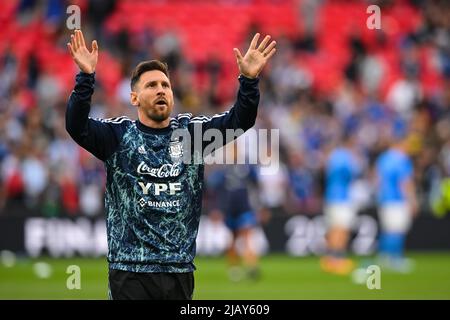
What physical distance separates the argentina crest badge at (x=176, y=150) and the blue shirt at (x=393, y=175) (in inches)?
489

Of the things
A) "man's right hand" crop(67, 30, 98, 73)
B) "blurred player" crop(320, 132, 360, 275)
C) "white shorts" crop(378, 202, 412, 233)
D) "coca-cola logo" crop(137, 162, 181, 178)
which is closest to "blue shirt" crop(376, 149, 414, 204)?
"white shorts" crop(378, 202, 412, 233)

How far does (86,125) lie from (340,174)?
41.2 ft

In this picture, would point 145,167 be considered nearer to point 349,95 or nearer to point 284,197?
point 284,197

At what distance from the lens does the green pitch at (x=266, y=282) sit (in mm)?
14609

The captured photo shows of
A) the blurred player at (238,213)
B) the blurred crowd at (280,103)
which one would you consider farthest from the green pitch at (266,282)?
the blurred crowd at (280,103)

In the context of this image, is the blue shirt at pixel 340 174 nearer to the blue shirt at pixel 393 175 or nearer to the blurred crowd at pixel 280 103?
the blue shirt at pixel 393 175

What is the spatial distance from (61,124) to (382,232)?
7054 millimetres

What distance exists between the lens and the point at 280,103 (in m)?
24.5

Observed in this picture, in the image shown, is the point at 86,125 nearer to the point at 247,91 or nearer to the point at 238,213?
the point at 247,91

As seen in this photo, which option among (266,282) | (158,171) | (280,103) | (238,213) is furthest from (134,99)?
(280,103)

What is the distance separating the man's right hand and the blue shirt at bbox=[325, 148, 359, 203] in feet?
40.8

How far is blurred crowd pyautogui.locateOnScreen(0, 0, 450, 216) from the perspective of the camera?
2116cm

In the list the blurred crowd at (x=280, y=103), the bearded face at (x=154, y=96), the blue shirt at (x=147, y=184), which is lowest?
the blue shirt at (x=147, y=184)

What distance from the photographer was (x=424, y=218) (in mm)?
21859
